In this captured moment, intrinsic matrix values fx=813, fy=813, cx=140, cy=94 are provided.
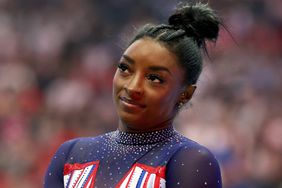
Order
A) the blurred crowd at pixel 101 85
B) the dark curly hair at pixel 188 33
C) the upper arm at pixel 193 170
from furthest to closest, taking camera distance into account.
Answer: the blurred crowd at pixel 101 85
the dark curly hair at pixel 188 33
the upper arm at pixel 193 170

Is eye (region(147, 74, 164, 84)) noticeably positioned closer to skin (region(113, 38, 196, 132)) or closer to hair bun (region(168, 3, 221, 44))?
skin (region(113, 38, 196, 132))

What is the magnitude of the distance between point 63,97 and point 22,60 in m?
1.05

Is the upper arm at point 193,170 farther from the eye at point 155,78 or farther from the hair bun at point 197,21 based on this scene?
the hair bun at point 197,21

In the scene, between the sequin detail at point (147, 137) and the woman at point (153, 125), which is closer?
the woman at point (153, 125)

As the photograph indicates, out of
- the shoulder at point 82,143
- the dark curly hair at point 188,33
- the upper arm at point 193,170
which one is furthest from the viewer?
the shoulder at point 82,143

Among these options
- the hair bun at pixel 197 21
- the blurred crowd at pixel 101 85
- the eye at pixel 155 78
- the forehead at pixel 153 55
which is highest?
the hair bun at pixel 197 21

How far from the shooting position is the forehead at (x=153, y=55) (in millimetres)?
2635

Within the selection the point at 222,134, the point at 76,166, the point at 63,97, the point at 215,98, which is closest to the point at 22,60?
the point at 63,97

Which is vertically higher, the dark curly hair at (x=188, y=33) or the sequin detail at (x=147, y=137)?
the dark curly hair at (x=188, y=33)

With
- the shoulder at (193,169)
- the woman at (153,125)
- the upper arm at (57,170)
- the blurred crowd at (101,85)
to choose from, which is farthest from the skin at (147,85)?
the blurred crowd at (101,85)

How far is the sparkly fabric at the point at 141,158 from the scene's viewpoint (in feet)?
8.48

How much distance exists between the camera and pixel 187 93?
274 cm

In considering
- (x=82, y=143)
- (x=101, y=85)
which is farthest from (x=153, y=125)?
(x=101, y=85)

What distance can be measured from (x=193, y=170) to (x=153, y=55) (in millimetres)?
393
